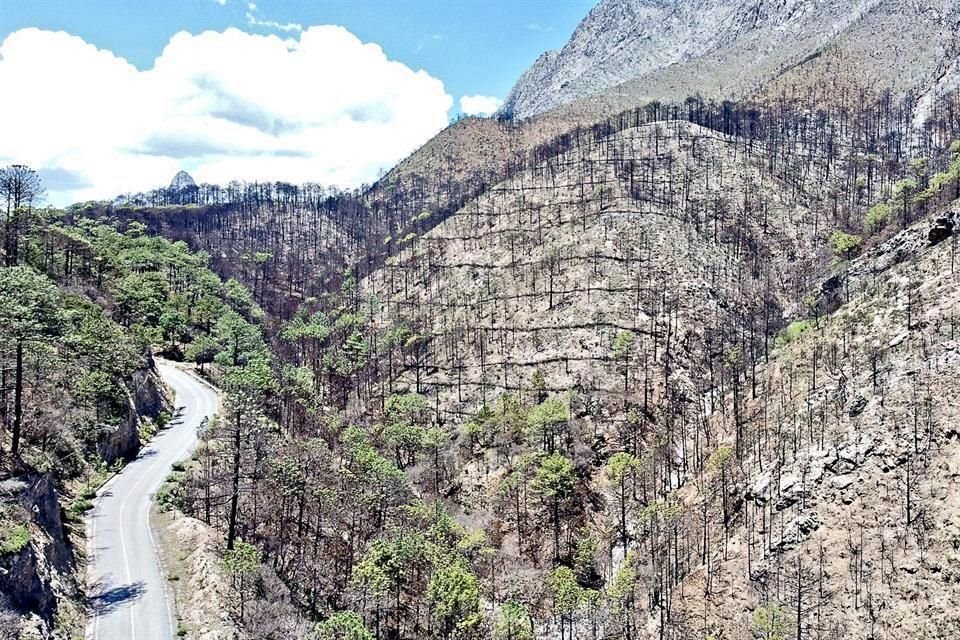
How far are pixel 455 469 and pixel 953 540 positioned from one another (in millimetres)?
58687

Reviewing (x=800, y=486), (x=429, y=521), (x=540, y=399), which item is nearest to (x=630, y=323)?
(x=540, y=399)

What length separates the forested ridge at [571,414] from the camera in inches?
2099

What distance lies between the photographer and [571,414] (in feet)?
321

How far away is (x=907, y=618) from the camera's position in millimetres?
51094

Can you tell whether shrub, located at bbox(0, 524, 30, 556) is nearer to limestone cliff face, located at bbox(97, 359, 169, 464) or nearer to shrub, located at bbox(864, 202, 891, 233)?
limestone cliff face, located at bbox(97, 359, 169, 464)

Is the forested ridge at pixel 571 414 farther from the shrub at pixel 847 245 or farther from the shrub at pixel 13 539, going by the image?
the shrub at pixel 847 245

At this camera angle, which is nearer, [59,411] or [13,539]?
[13,539]

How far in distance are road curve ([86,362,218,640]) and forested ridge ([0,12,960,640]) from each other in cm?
241

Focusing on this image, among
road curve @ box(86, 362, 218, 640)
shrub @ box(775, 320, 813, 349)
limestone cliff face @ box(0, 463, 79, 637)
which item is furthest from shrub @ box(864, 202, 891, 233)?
limestone cliff face @ box(0, 463, 79, 637)

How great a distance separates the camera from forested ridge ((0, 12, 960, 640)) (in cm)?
5331

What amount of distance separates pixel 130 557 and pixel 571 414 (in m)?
66.7

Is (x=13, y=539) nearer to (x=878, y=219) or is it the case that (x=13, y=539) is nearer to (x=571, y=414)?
(x=571, y=414)

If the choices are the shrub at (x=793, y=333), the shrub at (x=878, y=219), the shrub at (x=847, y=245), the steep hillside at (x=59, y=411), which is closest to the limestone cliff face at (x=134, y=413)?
the steep hillside at (x=59, y=411)

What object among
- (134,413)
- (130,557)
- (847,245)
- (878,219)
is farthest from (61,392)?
(878,219)
